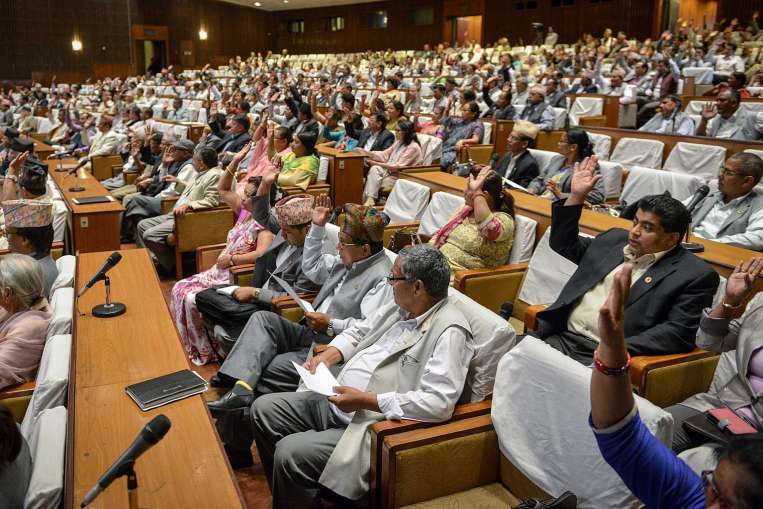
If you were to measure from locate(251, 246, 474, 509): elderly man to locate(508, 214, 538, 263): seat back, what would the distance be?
1.13 meters

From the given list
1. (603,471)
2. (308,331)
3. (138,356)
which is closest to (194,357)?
(308,331)

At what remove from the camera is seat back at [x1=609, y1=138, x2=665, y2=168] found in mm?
5203

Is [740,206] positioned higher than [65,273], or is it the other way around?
[740,206]

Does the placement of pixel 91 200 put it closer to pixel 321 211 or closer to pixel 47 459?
pixel 321 211

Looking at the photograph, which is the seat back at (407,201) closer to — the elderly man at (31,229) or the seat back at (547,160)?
the seat back at (547,160)

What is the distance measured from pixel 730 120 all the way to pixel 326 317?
15.4 ft

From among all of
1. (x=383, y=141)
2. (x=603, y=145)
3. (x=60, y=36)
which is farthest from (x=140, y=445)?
(x=60, y=36)

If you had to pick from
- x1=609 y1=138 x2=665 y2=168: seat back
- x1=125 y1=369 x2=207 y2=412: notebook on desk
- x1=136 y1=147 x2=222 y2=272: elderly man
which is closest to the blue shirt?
x1=125 y1=369 x2=207 y2=412: notebook on desk

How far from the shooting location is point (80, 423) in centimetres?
172

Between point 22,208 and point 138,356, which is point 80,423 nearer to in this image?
point 138,356

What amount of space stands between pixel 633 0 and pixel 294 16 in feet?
43.6

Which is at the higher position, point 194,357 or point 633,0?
point 633,0

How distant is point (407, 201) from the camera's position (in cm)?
434

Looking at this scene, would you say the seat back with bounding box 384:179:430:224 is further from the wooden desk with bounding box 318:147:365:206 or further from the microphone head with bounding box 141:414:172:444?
the microphone head with bounding box 141:414:172:444
